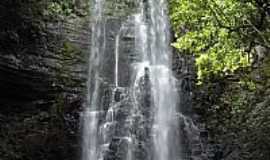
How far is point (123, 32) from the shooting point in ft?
61.1

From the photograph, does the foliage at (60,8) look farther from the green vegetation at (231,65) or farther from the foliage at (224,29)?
the foliage at (224,29)

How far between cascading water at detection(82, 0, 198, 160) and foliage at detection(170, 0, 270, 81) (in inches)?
270

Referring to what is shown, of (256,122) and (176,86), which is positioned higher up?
(176,86)

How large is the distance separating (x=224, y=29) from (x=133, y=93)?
8482 mm

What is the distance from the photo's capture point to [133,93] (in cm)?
1655

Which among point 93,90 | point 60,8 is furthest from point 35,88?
point 60,8

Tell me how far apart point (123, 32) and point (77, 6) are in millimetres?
2162

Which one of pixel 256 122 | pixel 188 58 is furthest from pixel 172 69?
pixel 256 122

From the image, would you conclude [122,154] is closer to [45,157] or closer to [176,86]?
[45,157]

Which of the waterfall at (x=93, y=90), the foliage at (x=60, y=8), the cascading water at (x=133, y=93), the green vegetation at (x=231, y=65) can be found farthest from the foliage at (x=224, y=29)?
the foliage at (x=60, y=8)

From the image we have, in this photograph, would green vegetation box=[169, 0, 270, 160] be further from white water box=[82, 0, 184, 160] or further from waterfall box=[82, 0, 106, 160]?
waterfall box=[82, 0, 106, 160]

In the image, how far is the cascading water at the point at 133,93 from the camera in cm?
1518

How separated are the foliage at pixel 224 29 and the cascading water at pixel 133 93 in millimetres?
6864

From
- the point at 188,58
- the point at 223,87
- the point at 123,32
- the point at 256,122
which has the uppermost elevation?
the point at 123,32
